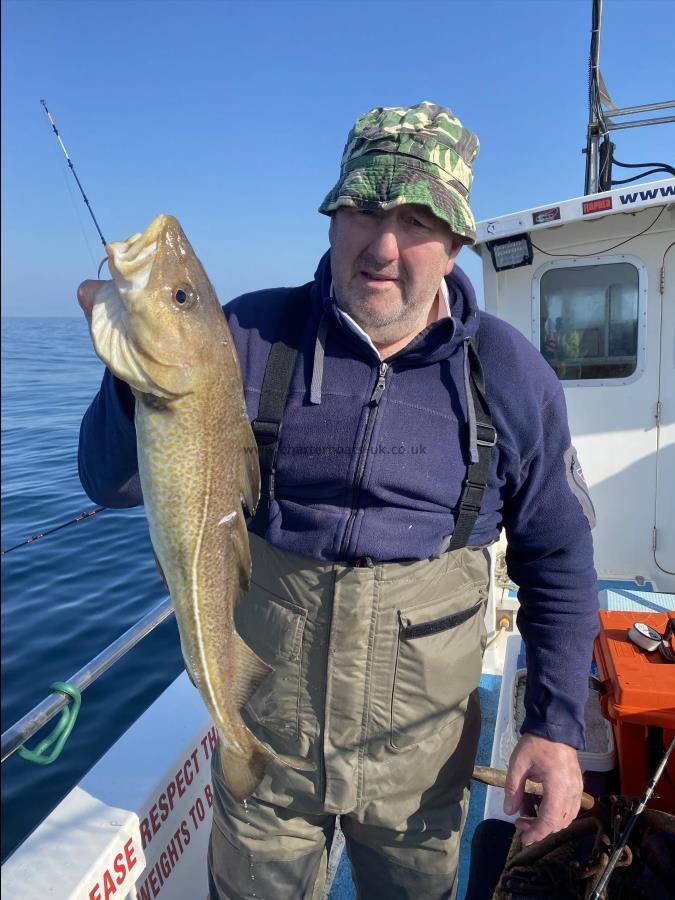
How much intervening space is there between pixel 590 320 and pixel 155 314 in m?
5.50

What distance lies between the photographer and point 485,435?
84.8 inches

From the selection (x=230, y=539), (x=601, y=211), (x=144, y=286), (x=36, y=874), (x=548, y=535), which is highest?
(x=601, y=211)

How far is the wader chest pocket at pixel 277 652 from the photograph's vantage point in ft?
6.84

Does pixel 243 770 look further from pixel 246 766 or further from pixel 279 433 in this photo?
pixel 279 433

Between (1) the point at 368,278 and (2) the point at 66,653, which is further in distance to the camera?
(2) the point at 66,653

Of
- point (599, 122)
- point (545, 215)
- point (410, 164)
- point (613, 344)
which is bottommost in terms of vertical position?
point (613, 344)

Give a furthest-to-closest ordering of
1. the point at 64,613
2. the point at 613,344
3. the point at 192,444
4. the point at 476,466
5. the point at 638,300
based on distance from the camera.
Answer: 1. the point at 64,613
2. the point at 613,344
3. the point at 638,300
4. the point at 476,466
5. the point at 192,444

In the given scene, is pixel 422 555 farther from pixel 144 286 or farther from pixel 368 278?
pixel 144 286

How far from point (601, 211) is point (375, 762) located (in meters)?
4.74

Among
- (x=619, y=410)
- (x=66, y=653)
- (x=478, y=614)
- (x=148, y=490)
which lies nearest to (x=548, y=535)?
(x=478, y=614)

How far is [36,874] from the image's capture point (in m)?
2.16

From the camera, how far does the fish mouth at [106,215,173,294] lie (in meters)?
1.60

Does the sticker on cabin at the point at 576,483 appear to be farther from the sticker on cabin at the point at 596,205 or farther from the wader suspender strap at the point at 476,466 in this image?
the sticker on cabin at the point at 596,205

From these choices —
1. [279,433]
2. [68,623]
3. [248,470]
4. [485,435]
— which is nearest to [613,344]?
[485,435]
